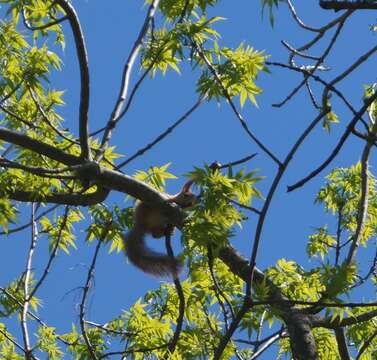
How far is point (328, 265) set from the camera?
12.6 feet

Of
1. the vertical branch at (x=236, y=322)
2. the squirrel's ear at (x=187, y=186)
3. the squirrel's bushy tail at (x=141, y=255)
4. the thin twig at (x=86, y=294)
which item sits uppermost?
the squirrel's ear at (x=187, y=186)

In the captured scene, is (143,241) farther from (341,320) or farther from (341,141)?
(341,141)

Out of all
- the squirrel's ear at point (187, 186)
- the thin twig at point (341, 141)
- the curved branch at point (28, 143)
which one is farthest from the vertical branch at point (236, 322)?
the squirrel's ear at point (187, 186)

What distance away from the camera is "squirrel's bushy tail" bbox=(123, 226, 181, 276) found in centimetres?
520

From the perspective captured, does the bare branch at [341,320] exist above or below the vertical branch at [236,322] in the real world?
above

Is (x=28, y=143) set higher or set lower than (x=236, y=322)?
higher

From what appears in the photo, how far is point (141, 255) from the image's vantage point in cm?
527

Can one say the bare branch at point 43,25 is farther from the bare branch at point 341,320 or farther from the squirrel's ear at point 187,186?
the bare branch at point 341,320

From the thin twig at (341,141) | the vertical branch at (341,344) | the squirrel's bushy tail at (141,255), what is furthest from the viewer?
the squirrel's bushy tail at (141,255)

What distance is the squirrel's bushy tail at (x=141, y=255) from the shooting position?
5199 mm

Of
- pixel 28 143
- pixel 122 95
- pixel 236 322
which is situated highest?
pixel 122 95

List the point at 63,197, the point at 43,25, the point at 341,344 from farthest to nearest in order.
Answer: the point at 43,25 < the point at 63,197 < the point at 341,344

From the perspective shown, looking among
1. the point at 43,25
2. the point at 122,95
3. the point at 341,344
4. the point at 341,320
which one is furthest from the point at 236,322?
the point at 43,25

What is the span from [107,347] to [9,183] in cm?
147
